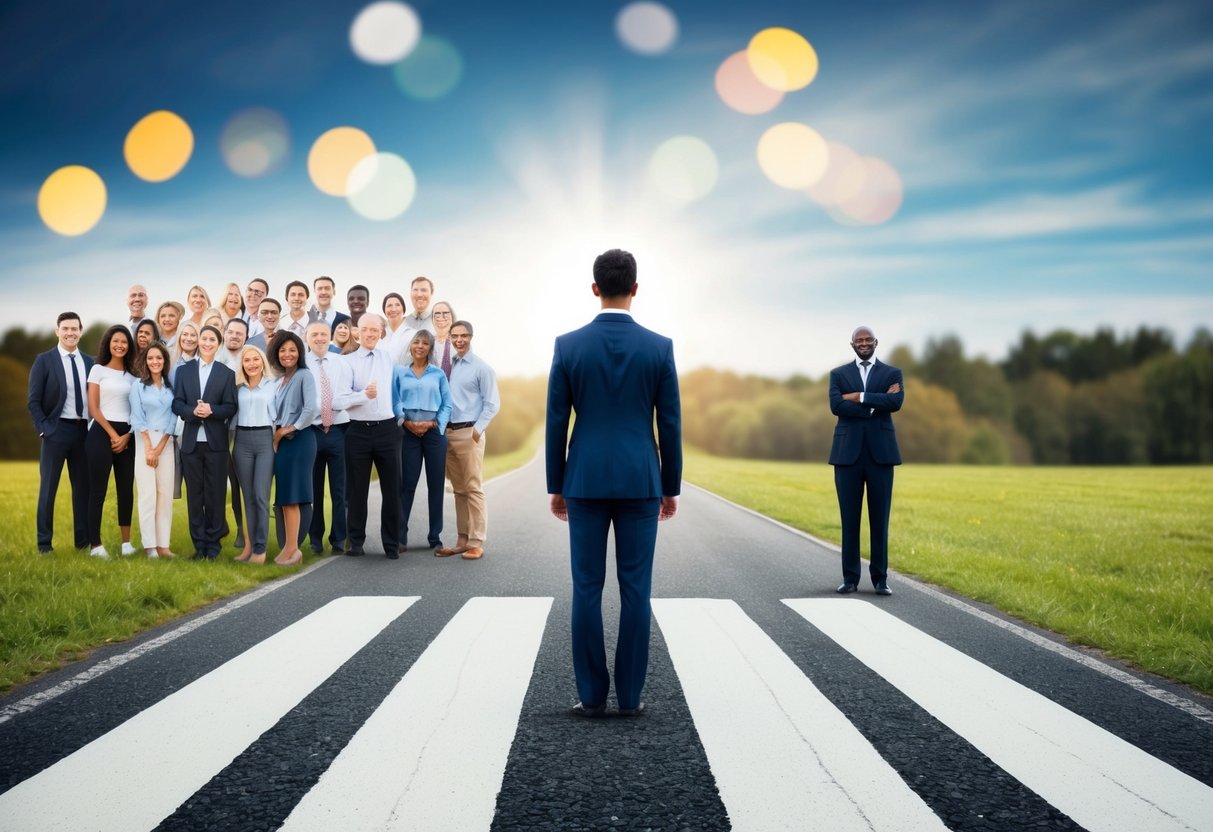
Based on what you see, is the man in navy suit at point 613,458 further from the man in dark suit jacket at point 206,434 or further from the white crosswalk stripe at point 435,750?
the man in dark suit jacket at point 206,434

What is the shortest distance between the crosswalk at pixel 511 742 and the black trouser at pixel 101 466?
4411 mm

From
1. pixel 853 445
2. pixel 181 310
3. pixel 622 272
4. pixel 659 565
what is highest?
pixel 181 310

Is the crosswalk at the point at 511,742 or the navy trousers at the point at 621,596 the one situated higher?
the navy trousers at the point at 621,596

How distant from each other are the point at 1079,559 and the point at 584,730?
8860 millimetres

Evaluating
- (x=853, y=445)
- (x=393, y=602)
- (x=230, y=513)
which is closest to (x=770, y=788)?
(x=393, y=602)

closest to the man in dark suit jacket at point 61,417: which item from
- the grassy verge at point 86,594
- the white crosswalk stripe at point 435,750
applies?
the grassy verge at point 86,594

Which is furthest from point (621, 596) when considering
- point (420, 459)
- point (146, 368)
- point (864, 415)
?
point (146, 368)

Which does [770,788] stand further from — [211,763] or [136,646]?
[136,646]

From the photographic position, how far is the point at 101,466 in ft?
27.9

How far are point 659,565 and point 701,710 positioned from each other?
484cm

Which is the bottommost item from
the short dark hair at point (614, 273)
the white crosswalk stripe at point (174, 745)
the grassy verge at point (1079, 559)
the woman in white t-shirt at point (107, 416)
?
the grassy verge at point (1079, 559)

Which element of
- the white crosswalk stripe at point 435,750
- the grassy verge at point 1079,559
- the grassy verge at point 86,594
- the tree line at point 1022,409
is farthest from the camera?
the tree line at point 1022,409

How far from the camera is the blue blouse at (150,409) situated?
8.32 metres

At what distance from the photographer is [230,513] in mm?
12359
